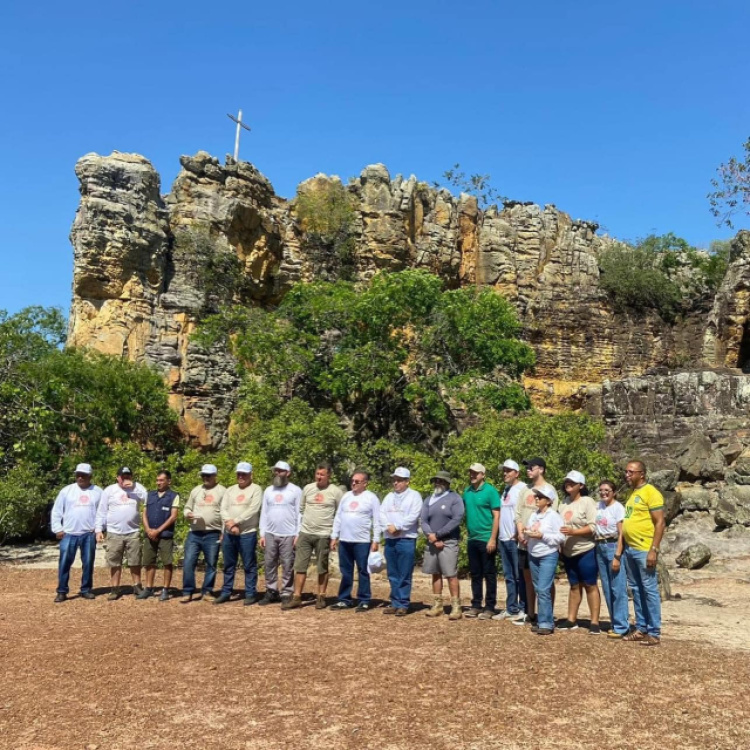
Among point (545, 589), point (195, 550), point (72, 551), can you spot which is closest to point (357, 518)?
point (195, 550)

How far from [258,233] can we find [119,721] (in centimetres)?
1846

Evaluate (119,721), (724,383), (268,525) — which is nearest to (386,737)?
(119,721)

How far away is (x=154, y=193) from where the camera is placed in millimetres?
19438

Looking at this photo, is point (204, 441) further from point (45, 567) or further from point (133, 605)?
point (133, 605)

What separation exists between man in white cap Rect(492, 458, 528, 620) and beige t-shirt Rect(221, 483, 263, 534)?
270 centimetres

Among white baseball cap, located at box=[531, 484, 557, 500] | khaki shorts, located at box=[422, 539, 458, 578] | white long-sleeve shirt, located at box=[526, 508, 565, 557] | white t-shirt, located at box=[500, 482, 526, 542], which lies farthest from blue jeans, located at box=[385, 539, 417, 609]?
white baseball cap, located at box=[531, 484, 557, 500]

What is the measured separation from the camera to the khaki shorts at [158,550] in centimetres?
830

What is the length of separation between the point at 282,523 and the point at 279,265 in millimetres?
15749

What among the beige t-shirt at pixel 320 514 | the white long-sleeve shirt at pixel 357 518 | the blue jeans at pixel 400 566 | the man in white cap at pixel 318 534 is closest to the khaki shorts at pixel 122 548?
the man in white cap at pixel 318 534

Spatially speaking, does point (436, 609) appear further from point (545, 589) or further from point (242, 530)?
point (242, 530)

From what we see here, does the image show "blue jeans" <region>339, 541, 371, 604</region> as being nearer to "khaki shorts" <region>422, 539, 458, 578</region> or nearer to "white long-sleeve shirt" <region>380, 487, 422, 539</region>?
"white long-sleeve shirt" <region>380, 487, 422, 539</region>

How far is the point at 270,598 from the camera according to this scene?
8055 mm

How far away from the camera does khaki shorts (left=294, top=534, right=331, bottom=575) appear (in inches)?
307

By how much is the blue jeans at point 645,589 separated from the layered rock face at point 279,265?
13851mm
